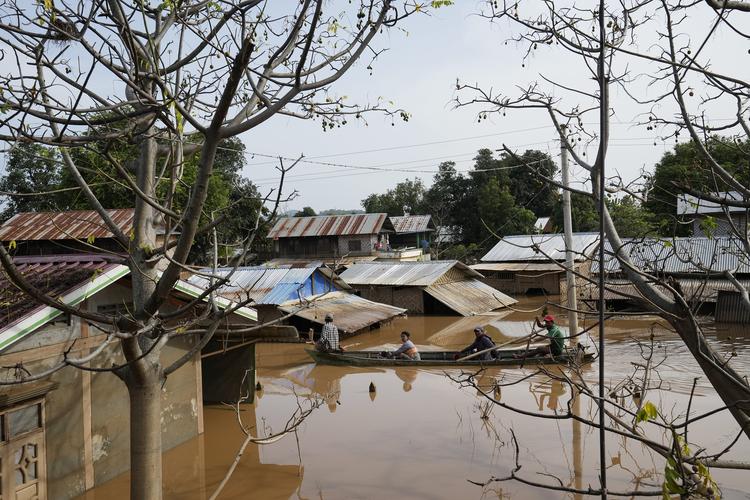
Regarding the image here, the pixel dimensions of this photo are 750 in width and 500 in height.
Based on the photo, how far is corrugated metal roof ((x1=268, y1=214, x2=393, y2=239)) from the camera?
38188 mm

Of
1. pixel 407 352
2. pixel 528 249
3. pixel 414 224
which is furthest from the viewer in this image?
pixel 414 224

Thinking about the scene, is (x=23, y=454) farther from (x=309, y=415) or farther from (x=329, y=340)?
(x=329, y=340)

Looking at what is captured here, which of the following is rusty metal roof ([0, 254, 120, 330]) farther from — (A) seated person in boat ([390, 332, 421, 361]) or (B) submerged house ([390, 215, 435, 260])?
(B) submerged house ([390, 215, 435, 260])

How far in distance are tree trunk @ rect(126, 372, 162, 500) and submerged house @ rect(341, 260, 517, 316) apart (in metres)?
19.7

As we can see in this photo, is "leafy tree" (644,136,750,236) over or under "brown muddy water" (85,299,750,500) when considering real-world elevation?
over

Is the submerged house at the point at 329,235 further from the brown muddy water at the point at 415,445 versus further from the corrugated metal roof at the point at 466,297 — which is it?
the brown muddy water at the point at 415,445

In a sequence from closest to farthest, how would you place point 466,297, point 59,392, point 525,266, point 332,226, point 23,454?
point 23,454 < point 59,392 < point 466,297 < point 525,266 < point 332,226

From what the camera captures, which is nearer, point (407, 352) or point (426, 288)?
point (407, 352)

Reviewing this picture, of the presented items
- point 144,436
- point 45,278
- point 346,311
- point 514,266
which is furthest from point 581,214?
point 144,436

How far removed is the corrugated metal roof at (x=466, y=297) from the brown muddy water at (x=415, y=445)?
31.1 feet

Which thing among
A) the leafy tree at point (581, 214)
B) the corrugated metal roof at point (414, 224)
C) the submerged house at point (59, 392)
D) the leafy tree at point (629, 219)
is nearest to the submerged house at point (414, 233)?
the corrugated metal roof at point (414, 224)

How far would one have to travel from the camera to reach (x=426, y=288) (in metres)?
25.2

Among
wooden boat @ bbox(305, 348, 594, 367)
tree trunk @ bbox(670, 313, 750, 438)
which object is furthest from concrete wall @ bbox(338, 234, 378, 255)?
tree trunk @ bbox(670, 313, 750, 438)

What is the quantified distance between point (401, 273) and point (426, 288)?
1938 millimetres
